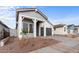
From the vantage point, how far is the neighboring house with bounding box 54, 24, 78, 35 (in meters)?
3.69

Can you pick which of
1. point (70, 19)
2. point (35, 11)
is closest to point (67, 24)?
point (70, 19)

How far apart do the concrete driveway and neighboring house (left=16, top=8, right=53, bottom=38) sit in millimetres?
266

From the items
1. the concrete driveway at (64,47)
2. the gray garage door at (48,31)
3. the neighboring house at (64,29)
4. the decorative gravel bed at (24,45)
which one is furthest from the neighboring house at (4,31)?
the neighboring house at (64,29)

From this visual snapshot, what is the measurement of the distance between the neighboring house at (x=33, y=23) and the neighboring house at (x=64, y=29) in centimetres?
12

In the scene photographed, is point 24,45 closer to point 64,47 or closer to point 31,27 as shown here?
point 31,27

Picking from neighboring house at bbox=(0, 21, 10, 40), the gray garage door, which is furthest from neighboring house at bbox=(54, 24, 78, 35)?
neighboring house at bbox=(0, 21, 10, 40)

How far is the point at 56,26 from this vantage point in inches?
146

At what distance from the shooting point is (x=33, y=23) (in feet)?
12.1

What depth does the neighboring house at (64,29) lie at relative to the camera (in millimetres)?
3685

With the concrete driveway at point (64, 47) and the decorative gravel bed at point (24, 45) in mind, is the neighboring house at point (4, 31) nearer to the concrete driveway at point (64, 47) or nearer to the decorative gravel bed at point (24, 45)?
the decorative gravel bed at point (24, 45)

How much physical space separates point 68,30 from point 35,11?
775 millimetres
